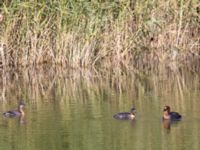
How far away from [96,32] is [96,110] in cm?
550

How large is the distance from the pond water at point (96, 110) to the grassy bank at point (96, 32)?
1.52 feet

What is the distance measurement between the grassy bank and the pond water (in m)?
0.46

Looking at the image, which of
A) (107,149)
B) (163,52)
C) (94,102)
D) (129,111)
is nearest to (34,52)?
(163,52)

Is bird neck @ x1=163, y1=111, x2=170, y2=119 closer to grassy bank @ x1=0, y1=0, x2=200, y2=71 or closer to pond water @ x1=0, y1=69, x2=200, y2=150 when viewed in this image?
pond water @ x1=0, y1=69, x2=200, y2=150

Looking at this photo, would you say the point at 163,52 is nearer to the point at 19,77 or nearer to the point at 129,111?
the point at 19,77

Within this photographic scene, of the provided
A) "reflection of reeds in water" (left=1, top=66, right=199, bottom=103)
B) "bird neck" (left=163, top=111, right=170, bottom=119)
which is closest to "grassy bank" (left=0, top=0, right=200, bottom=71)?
"reflection of reeds in water" (left=1, top=66, right=199, bottom=103)

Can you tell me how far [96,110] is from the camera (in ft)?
42.7

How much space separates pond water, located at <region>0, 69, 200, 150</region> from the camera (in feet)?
35.2

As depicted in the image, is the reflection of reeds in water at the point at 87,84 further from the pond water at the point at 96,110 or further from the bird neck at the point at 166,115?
the bird neck at the point at 166,115

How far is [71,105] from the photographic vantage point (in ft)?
45.1

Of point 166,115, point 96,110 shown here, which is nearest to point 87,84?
point 96,110

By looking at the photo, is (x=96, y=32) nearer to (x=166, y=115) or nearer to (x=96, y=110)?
(x=96, y=110)

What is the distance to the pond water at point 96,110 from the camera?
10.7m

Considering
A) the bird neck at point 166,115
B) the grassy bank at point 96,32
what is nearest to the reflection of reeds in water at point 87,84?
the grassy bank at point 96,32
